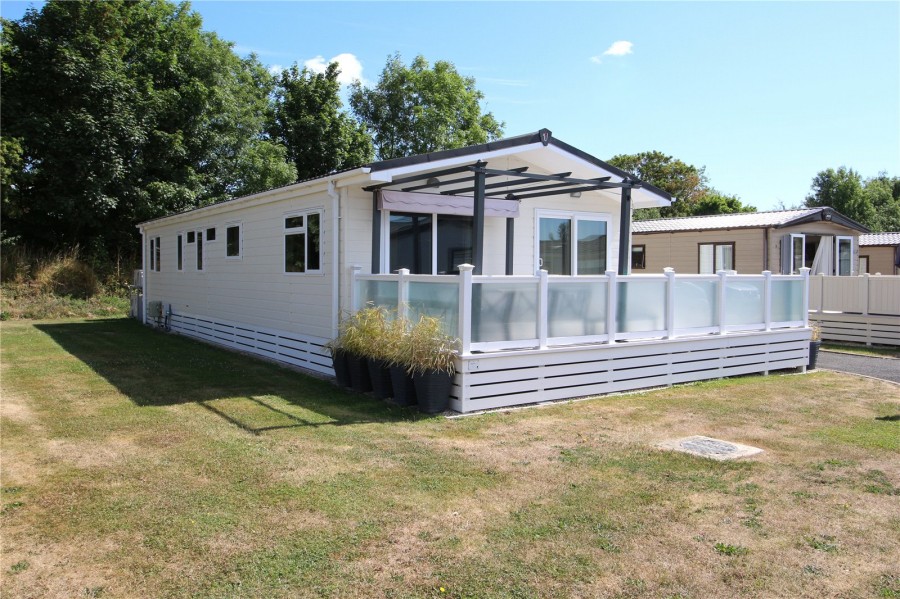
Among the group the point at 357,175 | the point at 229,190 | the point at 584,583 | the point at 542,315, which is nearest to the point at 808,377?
the point at 542,315

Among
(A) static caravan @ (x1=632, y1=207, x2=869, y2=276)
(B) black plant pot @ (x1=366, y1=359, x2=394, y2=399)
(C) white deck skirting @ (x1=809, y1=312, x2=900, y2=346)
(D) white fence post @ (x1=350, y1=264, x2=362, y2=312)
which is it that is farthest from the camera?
(A) static caravan @ (x1=632, y1=207, x2=869, y2=276)

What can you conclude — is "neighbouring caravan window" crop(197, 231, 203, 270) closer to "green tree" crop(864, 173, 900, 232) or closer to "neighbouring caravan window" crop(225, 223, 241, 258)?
"neighbouring caravan window" crop(225, 223, 241, 258)

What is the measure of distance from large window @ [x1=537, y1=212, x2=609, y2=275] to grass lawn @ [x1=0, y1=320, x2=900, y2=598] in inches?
167

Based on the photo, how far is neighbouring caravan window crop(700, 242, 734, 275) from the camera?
19.2 m

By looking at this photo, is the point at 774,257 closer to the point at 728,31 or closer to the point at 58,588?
the point at 728,31

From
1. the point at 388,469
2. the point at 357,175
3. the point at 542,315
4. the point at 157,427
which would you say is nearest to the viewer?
the point at 388,469

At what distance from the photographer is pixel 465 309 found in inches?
274

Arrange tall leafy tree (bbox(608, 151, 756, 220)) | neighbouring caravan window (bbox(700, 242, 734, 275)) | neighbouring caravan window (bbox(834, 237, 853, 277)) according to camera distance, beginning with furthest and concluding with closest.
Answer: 1. tall leafy tree (bbox(608, 151, 756, 220))
2. neighbouring caravan window (bbox(834, 237, 853, 277))
3. neighbouring caravan window (bbox(700, 242, 734, 275))

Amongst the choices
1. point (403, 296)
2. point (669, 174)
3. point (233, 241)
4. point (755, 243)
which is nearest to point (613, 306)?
point (403, 296)

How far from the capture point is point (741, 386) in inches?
345

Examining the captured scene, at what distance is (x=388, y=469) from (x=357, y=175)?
4.35 metres

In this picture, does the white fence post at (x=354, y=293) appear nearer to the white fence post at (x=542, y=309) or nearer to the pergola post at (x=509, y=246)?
the white fence post at (x=542, y=309)

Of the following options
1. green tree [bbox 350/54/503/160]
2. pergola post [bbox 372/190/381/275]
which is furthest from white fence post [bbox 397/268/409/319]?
green tree [bbox 350/54/503/160]

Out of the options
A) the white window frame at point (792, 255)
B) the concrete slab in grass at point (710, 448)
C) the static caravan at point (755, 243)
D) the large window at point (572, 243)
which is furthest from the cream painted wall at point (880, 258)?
the concrete slab in grass at point (710, 448)
